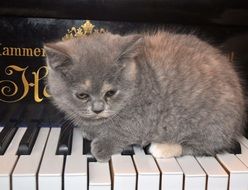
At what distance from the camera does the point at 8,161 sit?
1169 mm

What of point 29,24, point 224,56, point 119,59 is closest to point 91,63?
point 119,59

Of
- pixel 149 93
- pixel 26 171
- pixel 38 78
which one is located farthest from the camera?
pixel 38 78

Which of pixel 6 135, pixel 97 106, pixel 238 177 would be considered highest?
pixel 97 106

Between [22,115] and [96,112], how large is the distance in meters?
0.35

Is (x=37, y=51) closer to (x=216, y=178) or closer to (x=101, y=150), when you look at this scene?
(x=101, y=150)

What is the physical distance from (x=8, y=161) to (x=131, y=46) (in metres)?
0.54

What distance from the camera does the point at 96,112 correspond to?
126 centimetres

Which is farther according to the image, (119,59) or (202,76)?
(202,76)

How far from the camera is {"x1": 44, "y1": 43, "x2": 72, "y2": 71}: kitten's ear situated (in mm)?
1163

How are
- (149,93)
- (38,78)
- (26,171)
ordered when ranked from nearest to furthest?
(26,171), (149,93), (38,78)

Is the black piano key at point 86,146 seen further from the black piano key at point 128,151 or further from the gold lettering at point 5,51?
the gold lettering at point 5,51

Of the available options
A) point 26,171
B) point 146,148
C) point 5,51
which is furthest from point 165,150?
point 5,51

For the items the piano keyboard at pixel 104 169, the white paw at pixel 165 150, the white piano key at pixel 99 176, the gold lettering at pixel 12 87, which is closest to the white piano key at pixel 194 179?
the piano keyboard at pixel 104 169

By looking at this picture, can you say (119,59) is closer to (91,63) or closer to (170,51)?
(91,63)
